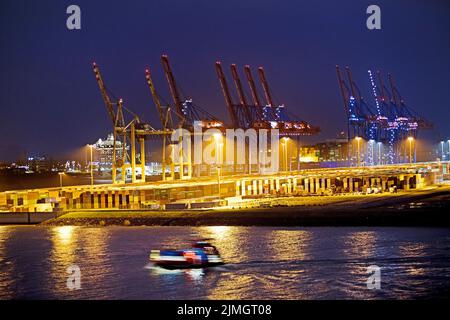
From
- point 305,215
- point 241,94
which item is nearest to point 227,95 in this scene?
point 241,94

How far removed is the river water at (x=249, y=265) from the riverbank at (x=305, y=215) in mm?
2224

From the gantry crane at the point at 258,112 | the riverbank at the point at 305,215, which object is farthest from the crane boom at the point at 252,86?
the riverbank at the point at 305,215

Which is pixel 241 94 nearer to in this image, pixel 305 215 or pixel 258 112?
pixel 258 112

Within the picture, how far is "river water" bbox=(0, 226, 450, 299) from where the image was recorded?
18562 millimetres

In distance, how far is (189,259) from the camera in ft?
74.8

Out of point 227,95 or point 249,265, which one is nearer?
point 249,265

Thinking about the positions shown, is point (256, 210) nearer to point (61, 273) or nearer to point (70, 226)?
point (70, 226)

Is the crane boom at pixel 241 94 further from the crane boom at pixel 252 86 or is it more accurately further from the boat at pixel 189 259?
the boat at pixel 189 259

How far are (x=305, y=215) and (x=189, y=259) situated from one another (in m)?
15.1

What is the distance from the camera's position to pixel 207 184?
183ft

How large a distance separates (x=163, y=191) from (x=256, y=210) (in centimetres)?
1534

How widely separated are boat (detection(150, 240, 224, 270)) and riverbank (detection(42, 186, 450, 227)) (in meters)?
13.0

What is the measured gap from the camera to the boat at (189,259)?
22641 millimetres
